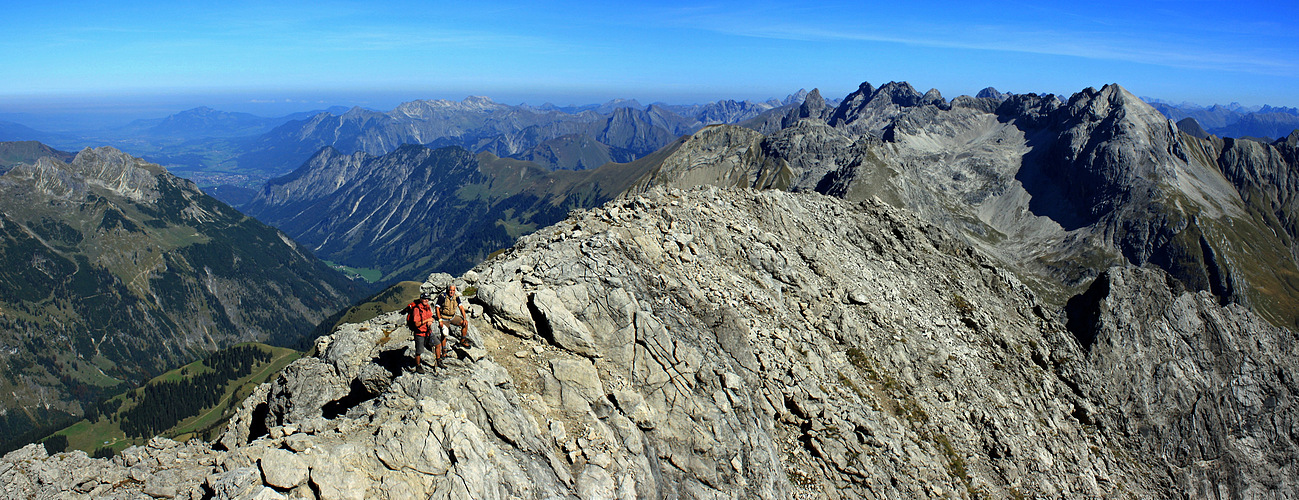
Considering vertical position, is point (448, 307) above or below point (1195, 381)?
above

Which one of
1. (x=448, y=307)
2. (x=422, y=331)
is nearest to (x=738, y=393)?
(x=448, y=307)

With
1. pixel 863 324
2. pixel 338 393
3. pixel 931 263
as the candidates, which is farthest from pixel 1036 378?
pixel 338 393

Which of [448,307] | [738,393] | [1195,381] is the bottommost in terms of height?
[1195,381]

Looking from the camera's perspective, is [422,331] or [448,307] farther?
[448,307]

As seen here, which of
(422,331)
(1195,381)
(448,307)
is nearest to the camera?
(422,331)

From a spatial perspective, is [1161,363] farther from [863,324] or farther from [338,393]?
[338,393]

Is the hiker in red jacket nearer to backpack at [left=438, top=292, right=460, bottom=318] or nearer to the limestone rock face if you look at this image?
backpack at [left=438, top=292, right=460, bottom=318]

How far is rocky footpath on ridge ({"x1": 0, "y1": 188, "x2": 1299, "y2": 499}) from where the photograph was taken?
719 inches

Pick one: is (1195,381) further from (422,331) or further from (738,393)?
(422,331)

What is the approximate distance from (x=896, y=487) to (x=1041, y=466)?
1240 centimetres

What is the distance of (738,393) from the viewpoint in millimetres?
26828

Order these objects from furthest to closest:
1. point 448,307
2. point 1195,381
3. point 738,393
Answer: point 1195,381 → point 738,393 → point 448,307

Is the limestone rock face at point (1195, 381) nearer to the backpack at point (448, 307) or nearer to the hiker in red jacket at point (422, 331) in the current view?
the backpack at point (448, 307)

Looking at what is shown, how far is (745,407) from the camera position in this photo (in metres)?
26.7
